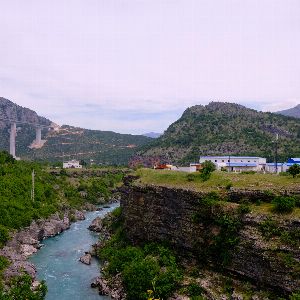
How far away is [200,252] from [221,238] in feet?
11.6

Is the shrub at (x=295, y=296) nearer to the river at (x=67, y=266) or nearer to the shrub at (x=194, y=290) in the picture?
the shrub at (x=194, y=290)

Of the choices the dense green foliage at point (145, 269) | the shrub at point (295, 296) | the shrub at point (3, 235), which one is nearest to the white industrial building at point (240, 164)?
the dense green foliage at point (145, 269)

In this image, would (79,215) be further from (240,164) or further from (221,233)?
(221,233)

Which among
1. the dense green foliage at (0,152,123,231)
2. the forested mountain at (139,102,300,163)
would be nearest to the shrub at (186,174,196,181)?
the dense green foliage at (0,152,123,231)

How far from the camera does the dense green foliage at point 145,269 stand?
39281 millimetres

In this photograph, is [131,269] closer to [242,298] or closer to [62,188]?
[242,298]

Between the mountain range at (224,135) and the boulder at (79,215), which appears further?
the mountain range at (224,135)

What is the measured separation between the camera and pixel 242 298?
3522 cm

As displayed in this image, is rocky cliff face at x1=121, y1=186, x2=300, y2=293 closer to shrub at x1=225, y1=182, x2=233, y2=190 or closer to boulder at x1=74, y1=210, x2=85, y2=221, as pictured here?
shrub at x1=225, y1=182, x2=233, y2=190

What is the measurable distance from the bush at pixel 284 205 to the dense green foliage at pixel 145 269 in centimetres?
1131

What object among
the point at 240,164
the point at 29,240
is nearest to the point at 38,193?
the point at 29,240

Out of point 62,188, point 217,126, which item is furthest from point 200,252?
point 217,126

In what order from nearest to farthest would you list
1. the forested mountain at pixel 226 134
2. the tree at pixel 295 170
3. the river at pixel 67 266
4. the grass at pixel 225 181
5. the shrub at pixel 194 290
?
the shrub at pixel 194 290 < the grass at pixel 225 181 < the tree at pixel 295 170 < the river at pixel 67 266 < the forested mountain at pixel 226 134

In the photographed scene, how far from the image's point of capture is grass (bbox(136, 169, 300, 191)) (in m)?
39.8
